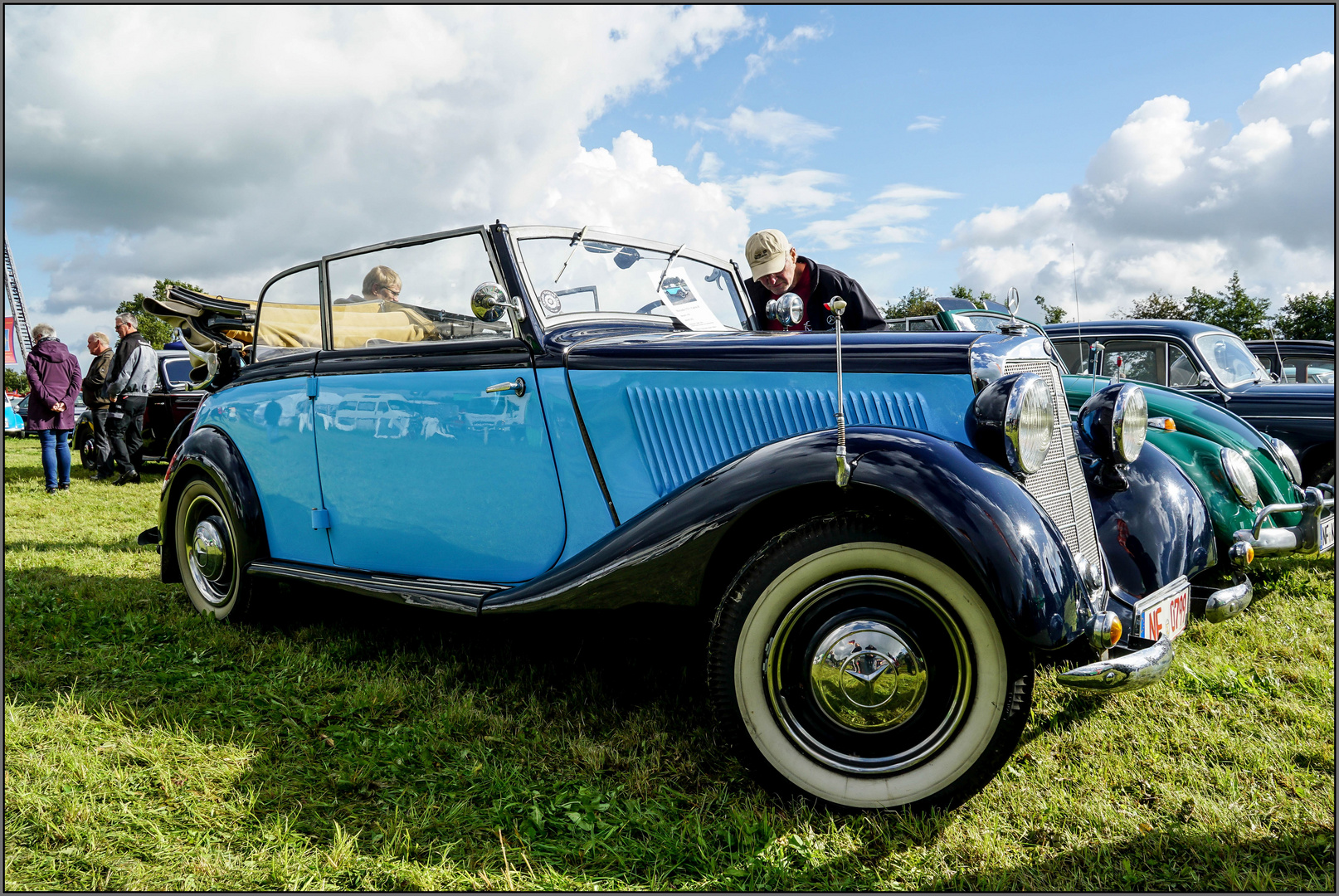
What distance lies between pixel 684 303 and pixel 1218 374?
211 inches

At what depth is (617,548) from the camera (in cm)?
245

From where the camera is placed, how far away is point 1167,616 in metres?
2.47

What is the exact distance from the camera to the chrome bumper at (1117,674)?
196 cm

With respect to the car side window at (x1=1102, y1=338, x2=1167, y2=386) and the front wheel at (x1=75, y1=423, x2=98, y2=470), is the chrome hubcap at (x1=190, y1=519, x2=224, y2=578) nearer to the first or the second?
the car side window at (x1=1102, y1=338, x2=1167, y2=386)

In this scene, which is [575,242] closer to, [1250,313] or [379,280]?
[379,280]

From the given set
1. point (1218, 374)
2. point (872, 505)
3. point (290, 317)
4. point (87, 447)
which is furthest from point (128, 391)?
point (1218, 374)

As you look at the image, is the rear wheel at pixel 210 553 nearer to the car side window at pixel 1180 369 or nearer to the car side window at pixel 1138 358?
the car side window at pixel 1138 358

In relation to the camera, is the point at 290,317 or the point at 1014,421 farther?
the point at 290,317

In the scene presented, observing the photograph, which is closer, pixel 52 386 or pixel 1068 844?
pixel 1068 844

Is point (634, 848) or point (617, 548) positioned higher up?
point (617, 548)

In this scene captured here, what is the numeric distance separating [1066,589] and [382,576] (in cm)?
248

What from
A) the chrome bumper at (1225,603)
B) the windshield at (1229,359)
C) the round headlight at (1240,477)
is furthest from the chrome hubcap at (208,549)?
the windshield at (1229,359)

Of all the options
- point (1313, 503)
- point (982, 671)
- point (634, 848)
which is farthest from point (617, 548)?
point (1313, 503)

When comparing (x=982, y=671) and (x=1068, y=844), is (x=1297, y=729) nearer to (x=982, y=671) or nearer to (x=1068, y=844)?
(x=1068, y=844)
